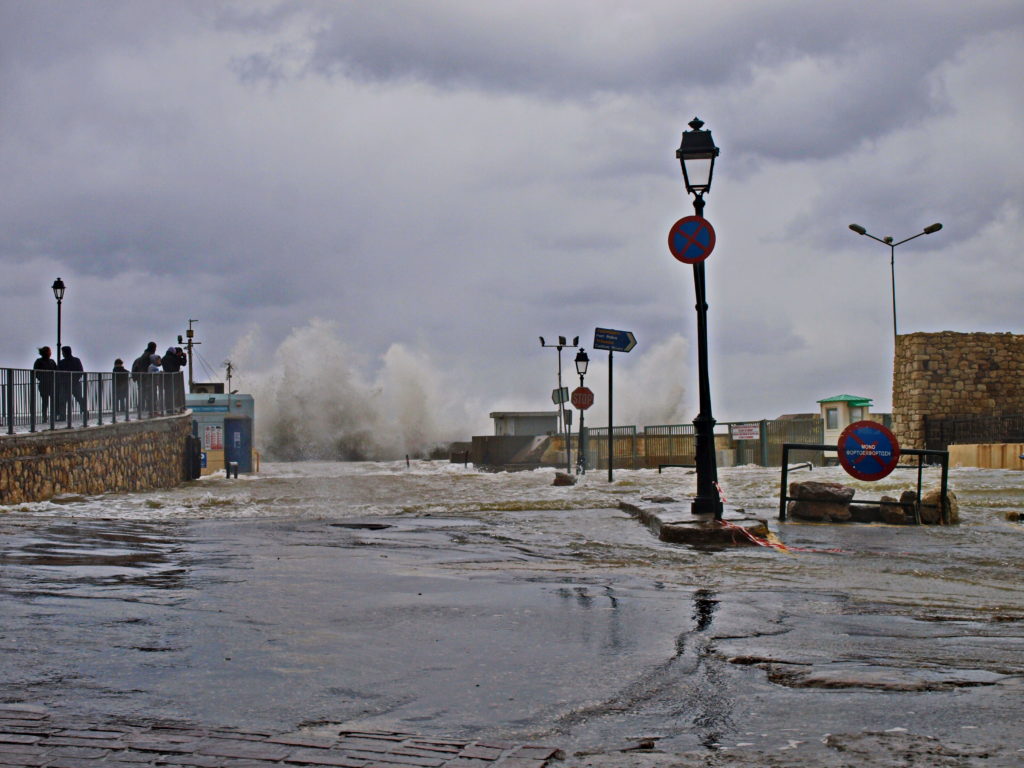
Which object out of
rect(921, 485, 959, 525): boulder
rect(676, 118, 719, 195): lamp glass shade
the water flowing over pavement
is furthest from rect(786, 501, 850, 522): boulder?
rect(676, 118, 719, 195): lamp glass shade

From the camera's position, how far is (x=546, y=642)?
17.8ft

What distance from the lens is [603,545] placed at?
1096 centimetres

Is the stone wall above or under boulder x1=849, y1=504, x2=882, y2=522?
above

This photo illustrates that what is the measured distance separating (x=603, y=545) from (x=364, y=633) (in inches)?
218

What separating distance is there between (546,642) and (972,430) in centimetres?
4444

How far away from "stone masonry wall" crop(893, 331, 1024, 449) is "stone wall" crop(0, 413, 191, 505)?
31.1 m

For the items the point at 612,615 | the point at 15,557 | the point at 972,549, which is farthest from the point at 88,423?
the point at 612,615

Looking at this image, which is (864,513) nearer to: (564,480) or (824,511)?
(824,511)

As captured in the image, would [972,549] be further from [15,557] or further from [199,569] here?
[15,557]

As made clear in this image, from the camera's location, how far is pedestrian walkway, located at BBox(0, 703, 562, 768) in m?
3.43

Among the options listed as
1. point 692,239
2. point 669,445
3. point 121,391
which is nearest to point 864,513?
point 692,239

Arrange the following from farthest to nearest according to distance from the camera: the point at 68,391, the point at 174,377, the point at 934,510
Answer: the point at 174,377 → the point at 68,391 → the point at 934,510

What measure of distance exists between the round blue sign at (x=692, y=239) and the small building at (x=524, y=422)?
5216cm

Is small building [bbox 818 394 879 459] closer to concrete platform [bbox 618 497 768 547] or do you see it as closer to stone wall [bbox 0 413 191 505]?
stone wall [bbox 0 413 191 505]
